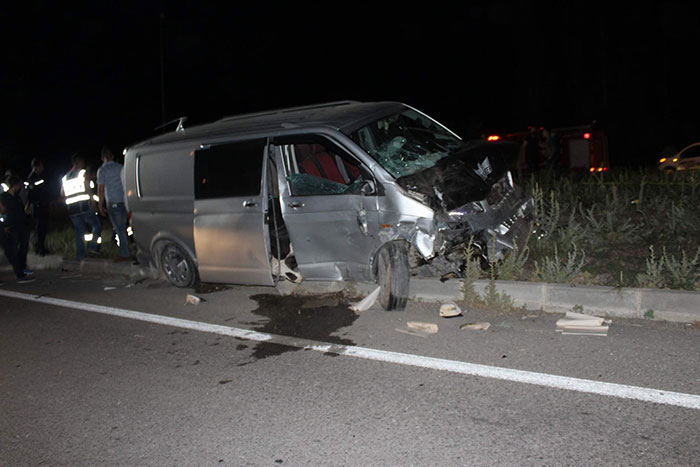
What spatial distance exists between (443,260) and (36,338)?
3.90 meters

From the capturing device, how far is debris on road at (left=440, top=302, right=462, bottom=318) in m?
5.50

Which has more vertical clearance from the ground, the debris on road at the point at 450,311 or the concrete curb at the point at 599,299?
the concrete curb at the point at 599,299

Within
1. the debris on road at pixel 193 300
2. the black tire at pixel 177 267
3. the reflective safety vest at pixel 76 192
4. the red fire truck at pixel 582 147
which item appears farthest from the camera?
the red fire truck at pixel 582 147

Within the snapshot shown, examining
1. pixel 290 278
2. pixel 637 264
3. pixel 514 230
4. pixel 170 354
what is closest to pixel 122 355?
pixel 170 354

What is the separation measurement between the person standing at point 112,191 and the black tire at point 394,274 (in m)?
5.20

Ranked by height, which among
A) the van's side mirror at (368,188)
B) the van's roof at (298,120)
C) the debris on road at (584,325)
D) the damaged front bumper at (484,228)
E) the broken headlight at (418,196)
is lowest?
the debris on road at (584,325)

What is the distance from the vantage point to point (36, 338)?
233 inches

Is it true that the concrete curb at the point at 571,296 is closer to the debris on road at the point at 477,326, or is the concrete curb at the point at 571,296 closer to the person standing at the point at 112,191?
the debris on road at the point at 477,326

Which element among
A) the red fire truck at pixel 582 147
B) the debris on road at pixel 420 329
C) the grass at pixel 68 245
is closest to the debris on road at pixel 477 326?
the debris on road at pixel 420 329

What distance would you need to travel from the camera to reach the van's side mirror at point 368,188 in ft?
18.9

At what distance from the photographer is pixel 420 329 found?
5234 mm

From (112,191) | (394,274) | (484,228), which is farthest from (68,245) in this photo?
(484,228)

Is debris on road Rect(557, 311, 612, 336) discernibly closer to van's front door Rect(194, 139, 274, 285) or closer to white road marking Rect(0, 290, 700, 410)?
white road marking Rect(0, 290, 700, 410)

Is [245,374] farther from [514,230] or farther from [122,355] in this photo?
[514,230]
